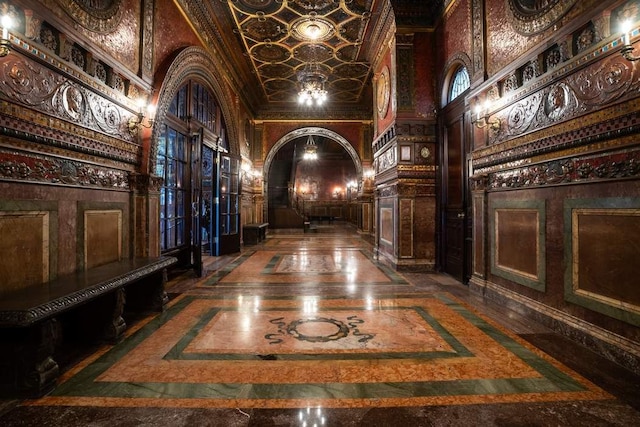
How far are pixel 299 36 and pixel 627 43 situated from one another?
642cm

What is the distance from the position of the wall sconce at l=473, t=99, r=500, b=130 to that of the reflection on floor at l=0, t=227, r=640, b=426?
2289 millimetres

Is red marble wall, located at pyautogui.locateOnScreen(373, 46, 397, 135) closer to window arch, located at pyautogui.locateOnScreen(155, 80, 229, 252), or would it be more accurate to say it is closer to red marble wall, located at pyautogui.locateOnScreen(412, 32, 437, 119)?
red marble wall, located at pyautogui.locateOnScreen(412, 32, 437, 119)

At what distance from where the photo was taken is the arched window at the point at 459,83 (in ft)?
16.2

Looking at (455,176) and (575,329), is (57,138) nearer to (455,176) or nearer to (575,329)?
(575,329)

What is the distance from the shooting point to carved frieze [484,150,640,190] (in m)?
2.25

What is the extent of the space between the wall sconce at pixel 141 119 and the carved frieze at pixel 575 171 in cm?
470

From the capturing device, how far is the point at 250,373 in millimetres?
2146

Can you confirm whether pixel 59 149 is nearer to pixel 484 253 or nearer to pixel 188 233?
pixel 188 233

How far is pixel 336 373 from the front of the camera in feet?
7.03

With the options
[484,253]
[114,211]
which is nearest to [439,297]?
[484,253]

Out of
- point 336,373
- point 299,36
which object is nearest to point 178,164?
point 299,36

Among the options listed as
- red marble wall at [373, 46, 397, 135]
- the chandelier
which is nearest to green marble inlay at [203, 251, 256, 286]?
red marble wall at [373, 46, 397, 135]

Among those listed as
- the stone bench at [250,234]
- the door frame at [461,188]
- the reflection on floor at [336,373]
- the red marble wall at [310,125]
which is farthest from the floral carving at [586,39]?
the red marble wall at [310,125]

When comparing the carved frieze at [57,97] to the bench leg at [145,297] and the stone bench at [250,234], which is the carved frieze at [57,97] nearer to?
the bench leg at [145,297]
